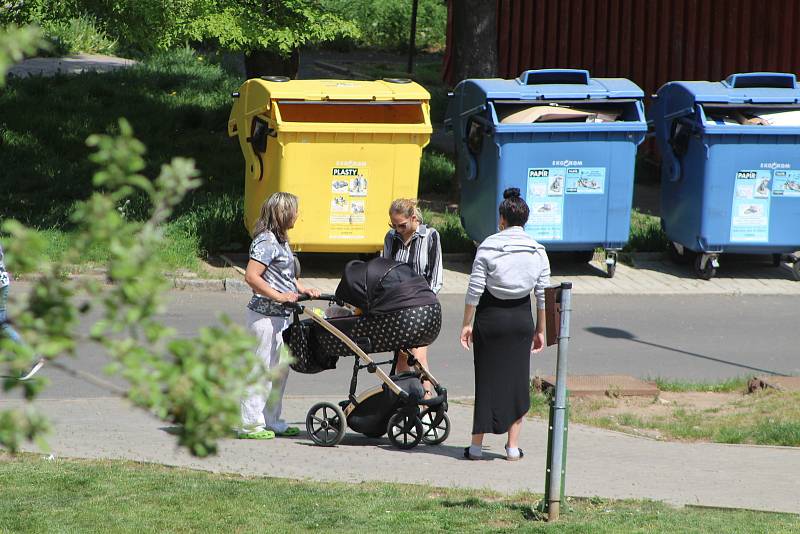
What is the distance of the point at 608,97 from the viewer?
498 inches

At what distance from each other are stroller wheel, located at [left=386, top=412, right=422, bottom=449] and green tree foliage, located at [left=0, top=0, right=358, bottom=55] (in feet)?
25.3

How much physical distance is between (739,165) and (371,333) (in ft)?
22.2

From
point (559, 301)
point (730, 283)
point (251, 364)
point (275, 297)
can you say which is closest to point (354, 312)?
point (275, 297)

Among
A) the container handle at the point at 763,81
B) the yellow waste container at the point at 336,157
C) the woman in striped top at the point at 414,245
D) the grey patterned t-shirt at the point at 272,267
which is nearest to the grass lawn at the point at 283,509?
the grey patterned t-shirt at the point at 272,267

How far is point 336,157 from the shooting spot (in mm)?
12125

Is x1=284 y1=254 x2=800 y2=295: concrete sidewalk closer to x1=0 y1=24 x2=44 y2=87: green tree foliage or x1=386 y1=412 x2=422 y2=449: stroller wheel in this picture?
x1=386 y1=412 x2=422 y2=449: stroller wheel

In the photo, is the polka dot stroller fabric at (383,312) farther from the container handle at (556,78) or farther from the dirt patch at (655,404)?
the container handle at (556,78)

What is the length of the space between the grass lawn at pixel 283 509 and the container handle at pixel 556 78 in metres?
7.27

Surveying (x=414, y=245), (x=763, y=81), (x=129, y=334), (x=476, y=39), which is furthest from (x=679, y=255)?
(x=129, y=334)

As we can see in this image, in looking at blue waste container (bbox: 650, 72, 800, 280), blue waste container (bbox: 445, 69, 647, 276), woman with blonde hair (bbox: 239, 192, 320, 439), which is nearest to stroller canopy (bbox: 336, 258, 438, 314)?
woman with blonde hair (bbox: 239, 192, 320, 439)

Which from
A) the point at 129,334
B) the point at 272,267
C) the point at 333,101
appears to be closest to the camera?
the point at 129,334

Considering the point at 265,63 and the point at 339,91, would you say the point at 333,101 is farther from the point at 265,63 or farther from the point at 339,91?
the point at 265,63

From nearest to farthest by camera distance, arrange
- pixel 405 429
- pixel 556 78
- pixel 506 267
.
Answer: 1. pixel 506 267
2. pixel 405 429
3. pixel 556 78

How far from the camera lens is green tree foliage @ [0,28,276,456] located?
238 cm
